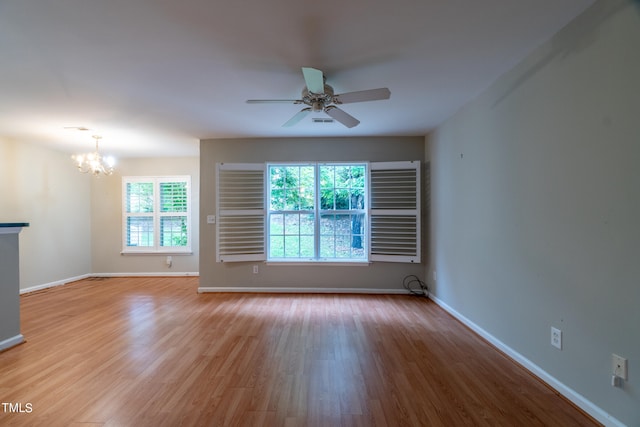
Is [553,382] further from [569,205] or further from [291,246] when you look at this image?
[291,246]

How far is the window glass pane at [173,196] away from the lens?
548 cm

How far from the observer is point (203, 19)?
1669 millimetres

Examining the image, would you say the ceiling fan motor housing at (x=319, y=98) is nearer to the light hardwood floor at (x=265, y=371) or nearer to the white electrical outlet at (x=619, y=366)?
the light hardwood floor at (x=265, y=371)

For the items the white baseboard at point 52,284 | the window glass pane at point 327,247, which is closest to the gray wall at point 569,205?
the window glass pane at point 327,247

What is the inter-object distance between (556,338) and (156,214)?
20.2 ft

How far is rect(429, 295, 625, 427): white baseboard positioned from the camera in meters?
1.50

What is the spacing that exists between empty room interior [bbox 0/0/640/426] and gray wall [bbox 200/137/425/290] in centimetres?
3

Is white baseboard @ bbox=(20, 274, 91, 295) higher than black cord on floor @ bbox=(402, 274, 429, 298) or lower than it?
lower

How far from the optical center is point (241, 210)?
418 centimetres

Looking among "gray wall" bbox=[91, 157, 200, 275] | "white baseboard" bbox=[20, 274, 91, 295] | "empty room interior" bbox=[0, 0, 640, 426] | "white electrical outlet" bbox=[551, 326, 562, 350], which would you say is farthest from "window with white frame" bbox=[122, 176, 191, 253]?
"white electrical outlet" bbox=[551, 326, 562, 350]

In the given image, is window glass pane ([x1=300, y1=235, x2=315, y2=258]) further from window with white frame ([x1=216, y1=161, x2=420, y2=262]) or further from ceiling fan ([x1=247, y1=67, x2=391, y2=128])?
ceiling fan ([x1=247, y1=67, x2=391, y2=128])

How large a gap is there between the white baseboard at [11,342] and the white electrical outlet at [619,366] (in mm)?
4446

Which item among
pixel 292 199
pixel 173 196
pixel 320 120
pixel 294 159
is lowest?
pixel 292 199

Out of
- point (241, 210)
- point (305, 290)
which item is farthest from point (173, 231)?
point (305, 290)
